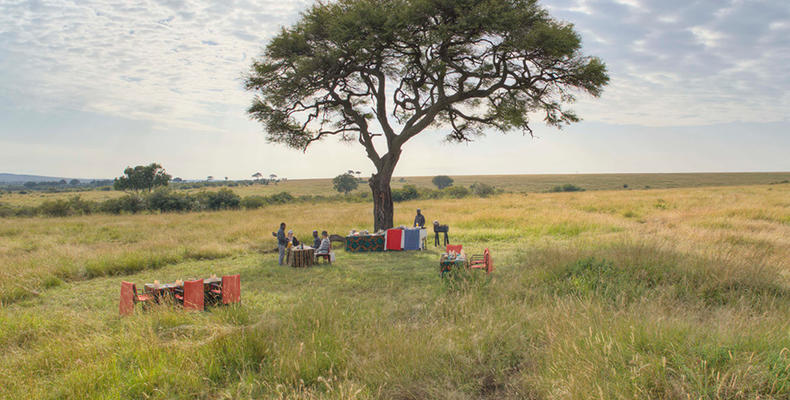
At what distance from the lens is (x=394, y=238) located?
1577 centimetres

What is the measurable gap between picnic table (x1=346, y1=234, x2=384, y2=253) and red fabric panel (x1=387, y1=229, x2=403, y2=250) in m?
0.35

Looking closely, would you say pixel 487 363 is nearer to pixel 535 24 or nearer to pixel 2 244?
pixel 535 24

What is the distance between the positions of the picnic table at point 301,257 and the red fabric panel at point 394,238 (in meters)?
3.89

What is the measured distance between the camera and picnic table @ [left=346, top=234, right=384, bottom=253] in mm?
15867

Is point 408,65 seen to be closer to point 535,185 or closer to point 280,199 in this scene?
point 280,199

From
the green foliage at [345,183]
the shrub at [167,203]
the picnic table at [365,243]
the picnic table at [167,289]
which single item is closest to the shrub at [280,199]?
the shrub at [167,203]

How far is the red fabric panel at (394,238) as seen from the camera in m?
15.7

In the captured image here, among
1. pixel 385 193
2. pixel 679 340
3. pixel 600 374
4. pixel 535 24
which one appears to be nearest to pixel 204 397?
pixel 600 374

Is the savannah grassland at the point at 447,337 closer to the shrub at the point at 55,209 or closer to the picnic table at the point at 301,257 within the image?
the picnic table at the point at 301,257

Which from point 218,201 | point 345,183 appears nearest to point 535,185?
point 345,183

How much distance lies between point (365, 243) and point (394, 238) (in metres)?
1.22

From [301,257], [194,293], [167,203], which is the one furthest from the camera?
[167,203]

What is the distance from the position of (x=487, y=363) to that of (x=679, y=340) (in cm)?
207

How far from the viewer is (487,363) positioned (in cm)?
477
